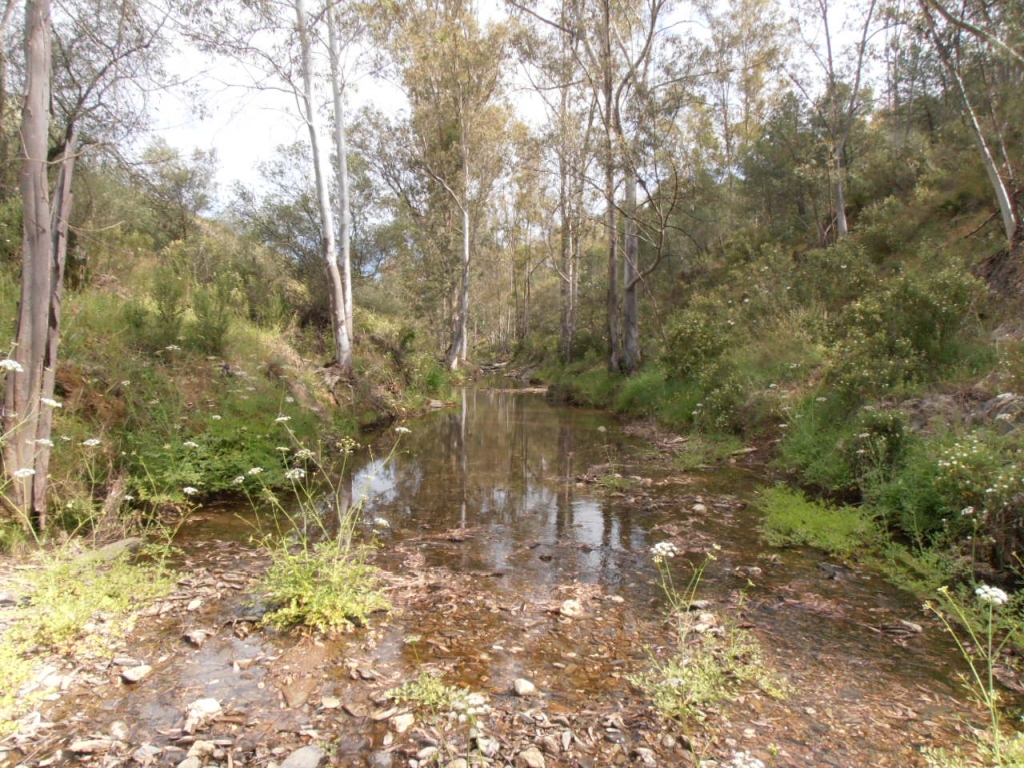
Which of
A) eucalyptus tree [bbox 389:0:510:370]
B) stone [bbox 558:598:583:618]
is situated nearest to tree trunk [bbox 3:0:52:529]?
stone [bbox 558:598:583:618]

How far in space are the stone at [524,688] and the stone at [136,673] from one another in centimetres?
217

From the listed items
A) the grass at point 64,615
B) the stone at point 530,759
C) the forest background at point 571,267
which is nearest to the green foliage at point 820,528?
the forest background at point 571,267

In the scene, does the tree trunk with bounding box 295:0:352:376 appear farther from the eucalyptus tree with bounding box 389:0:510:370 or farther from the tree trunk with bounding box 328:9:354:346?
the eucalyptus tree with bounding box 389:0:510:370

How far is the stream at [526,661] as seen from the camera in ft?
8.71

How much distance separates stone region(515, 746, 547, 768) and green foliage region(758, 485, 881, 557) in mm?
3751

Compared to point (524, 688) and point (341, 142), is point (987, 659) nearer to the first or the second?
→ point (524, 688)

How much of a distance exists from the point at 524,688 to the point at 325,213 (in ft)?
36.9

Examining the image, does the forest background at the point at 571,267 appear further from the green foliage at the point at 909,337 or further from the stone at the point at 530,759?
the stone at the point at 530,759

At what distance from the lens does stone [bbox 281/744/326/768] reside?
2.52 m

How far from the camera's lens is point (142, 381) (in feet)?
22.8

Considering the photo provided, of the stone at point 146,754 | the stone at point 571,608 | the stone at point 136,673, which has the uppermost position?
the stone at point 136,673

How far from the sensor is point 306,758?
2.56 metres

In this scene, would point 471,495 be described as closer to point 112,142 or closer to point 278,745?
point 278,745

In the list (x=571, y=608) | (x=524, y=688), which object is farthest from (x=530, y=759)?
(x=571, y=608)
